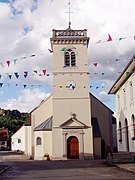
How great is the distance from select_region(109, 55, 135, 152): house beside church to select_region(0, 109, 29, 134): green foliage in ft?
251

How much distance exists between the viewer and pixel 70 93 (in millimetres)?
38781

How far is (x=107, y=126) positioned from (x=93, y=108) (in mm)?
2790

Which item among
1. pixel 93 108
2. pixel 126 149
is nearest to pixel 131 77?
pixel 126 149

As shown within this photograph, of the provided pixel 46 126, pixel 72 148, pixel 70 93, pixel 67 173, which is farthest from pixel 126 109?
pixel 67 173

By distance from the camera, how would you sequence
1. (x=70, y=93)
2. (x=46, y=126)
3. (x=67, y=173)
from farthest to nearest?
(x=46, y=126) < (x=70, y=93) < (x=67, y=173)

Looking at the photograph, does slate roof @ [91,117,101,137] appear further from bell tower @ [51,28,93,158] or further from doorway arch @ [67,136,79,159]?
doorway arch @ [67,136,79,159]

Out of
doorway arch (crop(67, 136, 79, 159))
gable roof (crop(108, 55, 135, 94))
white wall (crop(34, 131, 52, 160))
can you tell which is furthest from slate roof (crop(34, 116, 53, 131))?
gable roof (crop(108, 55, 135, 94))

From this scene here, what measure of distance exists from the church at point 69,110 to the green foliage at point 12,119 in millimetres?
71312

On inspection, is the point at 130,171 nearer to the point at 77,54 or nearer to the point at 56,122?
the point at 56,122

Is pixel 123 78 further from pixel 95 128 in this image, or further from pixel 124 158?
pixel 95 128

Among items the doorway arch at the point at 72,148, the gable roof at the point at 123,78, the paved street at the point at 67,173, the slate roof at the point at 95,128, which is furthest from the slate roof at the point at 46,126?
the paved street at the point at 67,173

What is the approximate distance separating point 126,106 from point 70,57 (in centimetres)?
1061

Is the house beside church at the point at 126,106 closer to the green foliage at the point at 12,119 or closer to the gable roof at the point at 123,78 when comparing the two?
the gable roof at the point at 123,78

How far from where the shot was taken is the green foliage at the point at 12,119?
113 metres
